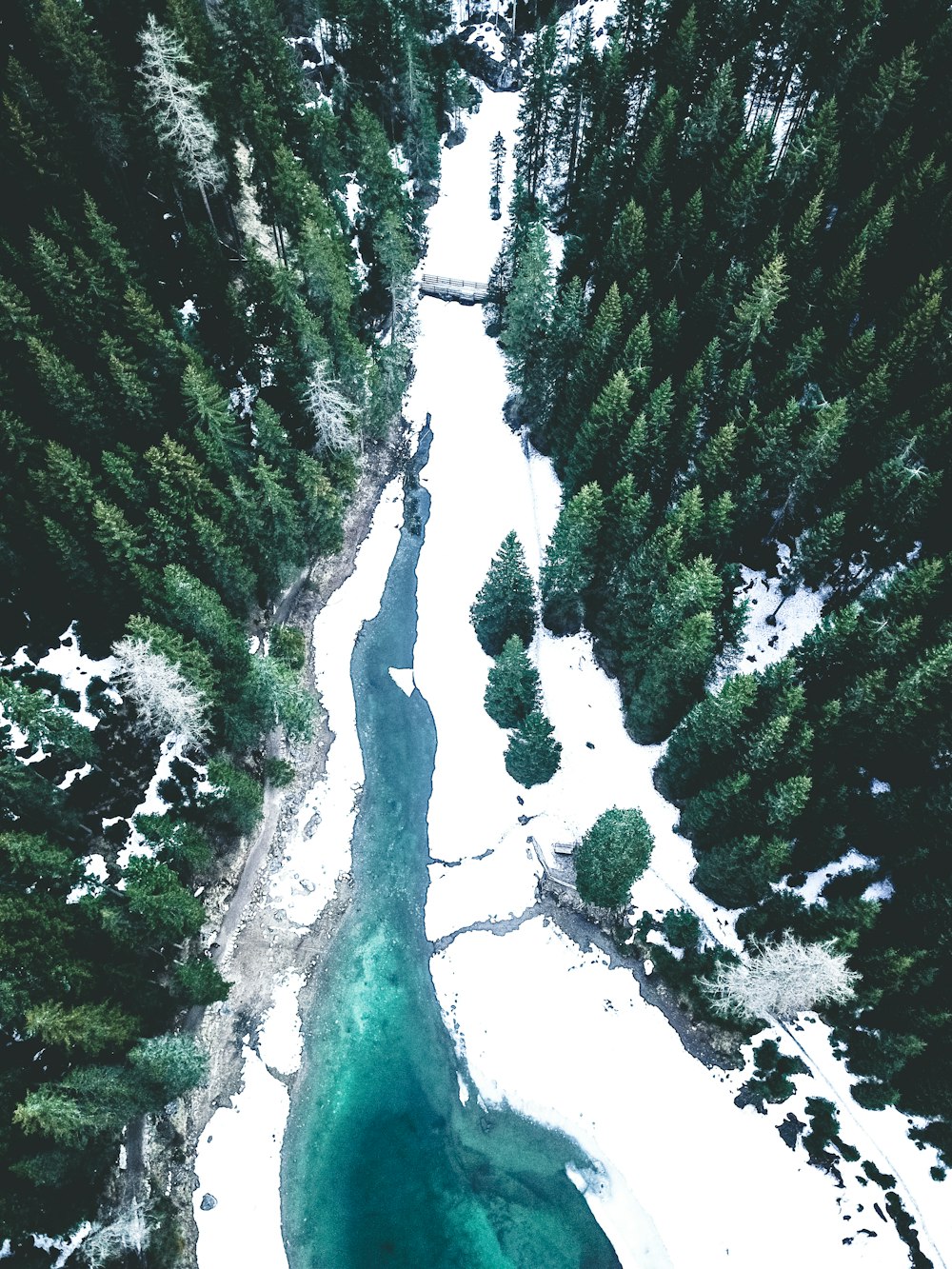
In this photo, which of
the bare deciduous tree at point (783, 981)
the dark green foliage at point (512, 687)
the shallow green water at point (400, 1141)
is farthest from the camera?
the dark green foliage at point (512, 687)

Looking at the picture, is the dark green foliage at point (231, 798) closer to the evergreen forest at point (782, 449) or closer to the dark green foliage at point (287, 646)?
the dark green foliage at point (287, 646)


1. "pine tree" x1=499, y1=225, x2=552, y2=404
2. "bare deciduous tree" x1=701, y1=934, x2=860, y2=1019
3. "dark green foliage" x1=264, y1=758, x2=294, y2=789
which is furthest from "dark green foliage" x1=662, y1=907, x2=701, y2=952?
"pine tree" x1=499, y1=225, x2=552, y2=404

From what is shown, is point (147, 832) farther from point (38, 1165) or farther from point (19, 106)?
point (19, 106)

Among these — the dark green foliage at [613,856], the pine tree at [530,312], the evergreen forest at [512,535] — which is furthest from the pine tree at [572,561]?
the dark green foliage at [613,856]

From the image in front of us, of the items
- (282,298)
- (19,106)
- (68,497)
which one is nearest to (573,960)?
(68,497)

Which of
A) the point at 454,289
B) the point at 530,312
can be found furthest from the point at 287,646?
the point at 454,289

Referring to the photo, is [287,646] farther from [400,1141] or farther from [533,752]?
[400,1141]
